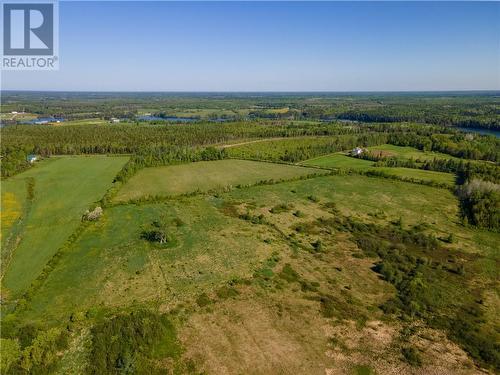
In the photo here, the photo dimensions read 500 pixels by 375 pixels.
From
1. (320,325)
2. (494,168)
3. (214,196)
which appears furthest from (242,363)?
(494,168)

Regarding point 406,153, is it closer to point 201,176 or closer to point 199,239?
point 201,176

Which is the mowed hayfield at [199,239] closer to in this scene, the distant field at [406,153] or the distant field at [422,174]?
the distant field at [422,174]

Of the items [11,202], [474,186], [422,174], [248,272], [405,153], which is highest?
[405,153]

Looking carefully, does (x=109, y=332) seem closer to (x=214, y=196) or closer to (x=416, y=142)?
(x=214, y=196)

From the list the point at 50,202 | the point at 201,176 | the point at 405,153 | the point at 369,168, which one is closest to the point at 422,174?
the point at 369,168

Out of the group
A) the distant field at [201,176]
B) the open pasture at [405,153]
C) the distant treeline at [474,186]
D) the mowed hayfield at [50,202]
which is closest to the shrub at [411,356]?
the distant treeline at [474,186]

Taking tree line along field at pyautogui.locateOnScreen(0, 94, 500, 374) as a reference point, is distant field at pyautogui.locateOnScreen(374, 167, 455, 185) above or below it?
above

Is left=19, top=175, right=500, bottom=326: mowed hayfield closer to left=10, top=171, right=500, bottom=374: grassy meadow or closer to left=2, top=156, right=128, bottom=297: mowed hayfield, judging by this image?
left=10, top=171, right=500, bottom=374: grassy meadow

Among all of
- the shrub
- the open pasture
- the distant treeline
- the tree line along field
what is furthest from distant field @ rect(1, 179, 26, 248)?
the open pasture
